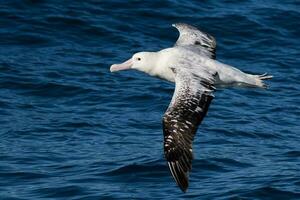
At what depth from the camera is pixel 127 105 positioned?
1473 cm

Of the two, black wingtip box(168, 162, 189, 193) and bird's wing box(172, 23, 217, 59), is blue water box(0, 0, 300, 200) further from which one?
black wingtip box(168, 162, 189, 193)

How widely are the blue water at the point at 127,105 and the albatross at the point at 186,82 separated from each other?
152 cm

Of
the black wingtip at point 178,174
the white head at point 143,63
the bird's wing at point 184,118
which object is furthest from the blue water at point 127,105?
the black wingtip at point 178,174

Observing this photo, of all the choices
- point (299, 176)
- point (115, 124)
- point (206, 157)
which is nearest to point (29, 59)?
point (115, 124)

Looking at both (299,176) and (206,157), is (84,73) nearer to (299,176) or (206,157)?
(206,157)

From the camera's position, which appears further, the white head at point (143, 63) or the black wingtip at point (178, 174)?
the white head at point (143, 63)

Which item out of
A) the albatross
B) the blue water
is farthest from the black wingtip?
the blue water

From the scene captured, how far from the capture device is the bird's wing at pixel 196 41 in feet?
41.1

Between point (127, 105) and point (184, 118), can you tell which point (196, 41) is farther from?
point (184, 118)

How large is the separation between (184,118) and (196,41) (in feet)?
9.83

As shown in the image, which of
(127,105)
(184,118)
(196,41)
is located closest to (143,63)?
(196,41)

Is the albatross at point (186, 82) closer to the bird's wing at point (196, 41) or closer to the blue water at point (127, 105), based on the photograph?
the bird's wing at point (196, 41)

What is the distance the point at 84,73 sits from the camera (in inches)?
627

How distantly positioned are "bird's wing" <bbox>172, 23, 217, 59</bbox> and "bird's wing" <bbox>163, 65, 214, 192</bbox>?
1419 mm
